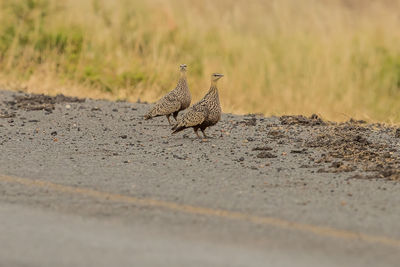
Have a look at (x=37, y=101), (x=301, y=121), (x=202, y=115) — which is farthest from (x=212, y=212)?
(x=37, y=101)

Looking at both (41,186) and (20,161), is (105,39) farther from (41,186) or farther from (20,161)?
(41,186)

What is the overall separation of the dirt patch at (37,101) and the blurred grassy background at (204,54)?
1150 millimetres

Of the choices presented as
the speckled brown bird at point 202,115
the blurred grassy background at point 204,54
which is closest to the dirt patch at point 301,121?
the speckled brown bird at point 202,115

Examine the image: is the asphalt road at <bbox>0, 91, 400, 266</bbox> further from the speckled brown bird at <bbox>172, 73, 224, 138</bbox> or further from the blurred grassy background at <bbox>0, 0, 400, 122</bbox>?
the blurred grassy background at <bbox>0, 0, 400, 122</bbox>

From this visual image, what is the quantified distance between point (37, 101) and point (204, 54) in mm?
5539

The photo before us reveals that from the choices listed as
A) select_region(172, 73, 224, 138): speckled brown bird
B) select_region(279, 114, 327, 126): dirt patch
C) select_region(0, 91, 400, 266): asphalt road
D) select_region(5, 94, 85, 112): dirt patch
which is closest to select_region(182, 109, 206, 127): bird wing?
select_region(172, 73, 224, 138): speckled brown bird

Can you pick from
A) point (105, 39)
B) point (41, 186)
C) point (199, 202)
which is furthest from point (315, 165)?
point (105, 39)

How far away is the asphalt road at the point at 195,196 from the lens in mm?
6012

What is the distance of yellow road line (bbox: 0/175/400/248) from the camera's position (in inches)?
248

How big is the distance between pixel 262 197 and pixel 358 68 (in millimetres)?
9827

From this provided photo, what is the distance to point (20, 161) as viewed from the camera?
29.6 feet

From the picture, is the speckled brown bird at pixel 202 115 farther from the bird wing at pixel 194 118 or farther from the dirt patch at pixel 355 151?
the dirt patch at pixel 355 151

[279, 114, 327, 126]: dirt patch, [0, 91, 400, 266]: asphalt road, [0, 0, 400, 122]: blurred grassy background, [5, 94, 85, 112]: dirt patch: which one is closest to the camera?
[0, 91, 400, 266]: asphalt road

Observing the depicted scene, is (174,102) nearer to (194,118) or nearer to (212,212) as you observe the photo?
(194,118)
